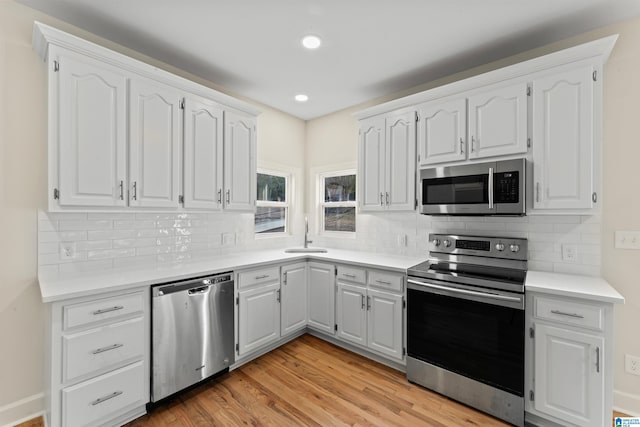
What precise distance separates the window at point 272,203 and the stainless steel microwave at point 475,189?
1.95m

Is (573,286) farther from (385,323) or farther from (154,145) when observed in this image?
(154,145)

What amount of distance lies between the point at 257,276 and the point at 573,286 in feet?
7.80

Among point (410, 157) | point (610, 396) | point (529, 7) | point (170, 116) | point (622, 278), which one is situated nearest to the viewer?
point (610, 396)

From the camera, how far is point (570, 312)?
178 centimetres

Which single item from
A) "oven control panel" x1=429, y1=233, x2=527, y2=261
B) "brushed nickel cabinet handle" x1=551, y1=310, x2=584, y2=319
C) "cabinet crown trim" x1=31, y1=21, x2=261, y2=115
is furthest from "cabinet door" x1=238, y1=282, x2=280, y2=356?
"brushed nickel cabinet handle" x1=551, y1=310, x2=584, y2=319

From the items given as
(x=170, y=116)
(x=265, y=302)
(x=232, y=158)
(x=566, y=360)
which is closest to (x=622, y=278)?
(x=566, y=360)

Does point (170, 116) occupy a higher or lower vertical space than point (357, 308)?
higher

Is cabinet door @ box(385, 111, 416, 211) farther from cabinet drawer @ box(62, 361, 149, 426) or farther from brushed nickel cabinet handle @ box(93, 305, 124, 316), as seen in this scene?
cabinet drawer @ box(62, 361, 149, 426)

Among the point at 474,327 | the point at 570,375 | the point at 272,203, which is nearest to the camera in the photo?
the point at 570,375

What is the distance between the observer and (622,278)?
6.77 feet

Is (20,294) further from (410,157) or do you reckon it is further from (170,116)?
(410,157)

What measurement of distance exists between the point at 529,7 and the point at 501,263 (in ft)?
6.13

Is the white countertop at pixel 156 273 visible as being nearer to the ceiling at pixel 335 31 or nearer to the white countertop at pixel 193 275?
the white countertop at pixel 193 275

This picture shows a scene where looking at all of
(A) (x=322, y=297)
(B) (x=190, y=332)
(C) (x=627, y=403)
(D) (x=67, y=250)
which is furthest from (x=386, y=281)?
(D) (x=67, y=250)
